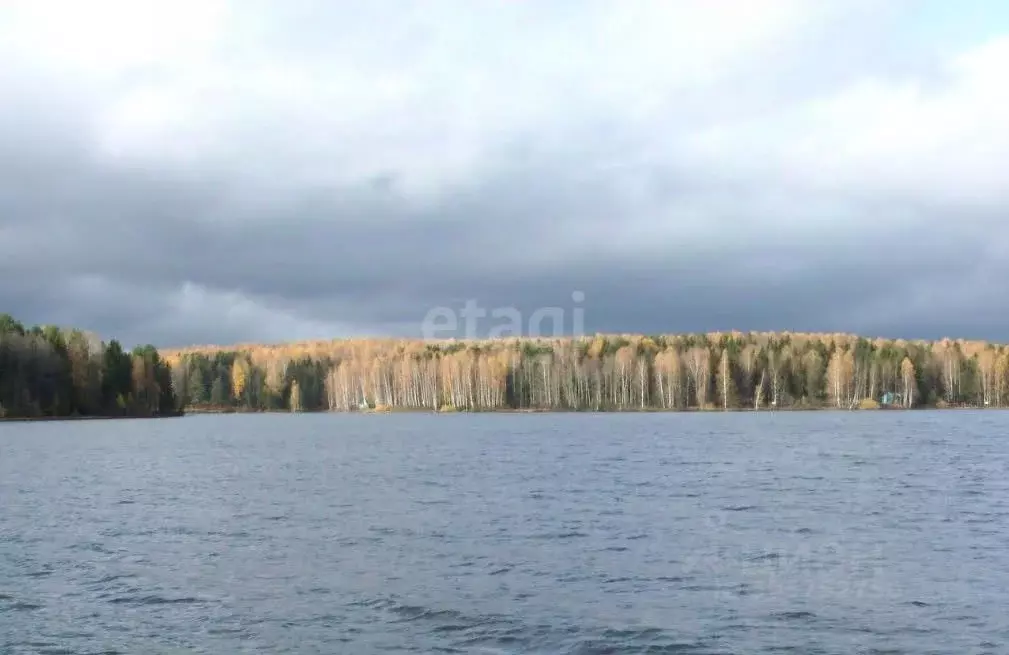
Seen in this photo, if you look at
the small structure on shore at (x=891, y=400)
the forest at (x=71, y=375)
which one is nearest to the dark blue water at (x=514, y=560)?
the forest at (x=71, y=375)

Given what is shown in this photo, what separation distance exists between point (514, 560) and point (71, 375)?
14256 centimetres

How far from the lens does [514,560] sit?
28.2 metres

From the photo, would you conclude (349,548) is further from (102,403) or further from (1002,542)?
(102,403)

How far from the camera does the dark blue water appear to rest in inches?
787

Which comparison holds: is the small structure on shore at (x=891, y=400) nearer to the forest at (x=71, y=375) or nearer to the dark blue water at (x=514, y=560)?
the forest at (x=71, y=375)

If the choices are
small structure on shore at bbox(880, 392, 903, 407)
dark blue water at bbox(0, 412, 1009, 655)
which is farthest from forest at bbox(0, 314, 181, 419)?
small structure on shore at bbox(880, 392, 903, 407)

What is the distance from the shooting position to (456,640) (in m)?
19.6

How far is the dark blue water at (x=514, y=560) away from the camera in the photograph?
20000 mm

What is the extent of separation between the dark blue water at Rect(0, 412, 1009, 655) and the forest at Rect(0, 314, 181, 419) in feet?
305

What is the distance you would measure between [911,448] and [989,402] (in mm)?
138521

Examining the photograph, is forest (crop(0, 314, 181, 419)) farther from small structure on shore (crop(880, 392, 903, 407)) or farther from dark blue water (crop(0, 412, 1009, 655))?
small structure on shore (crop(880, 392, 903, 407))

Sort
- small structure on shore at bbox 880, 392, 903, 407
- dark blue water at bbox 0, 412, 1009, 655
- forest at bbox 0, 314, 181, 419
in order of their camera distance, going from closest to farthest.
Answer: dark blue water at bbox 0, 412, 1009, 655 → forest at bbox 0, 314, 181, 419 → small structure on shore at bbox 880, 392, 903, 407

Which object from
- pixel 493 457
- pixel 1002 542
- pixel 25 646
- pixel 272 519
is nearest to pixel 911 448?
pixel 493 457

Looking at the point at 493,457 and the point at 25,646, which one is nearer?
the point at 25,646
